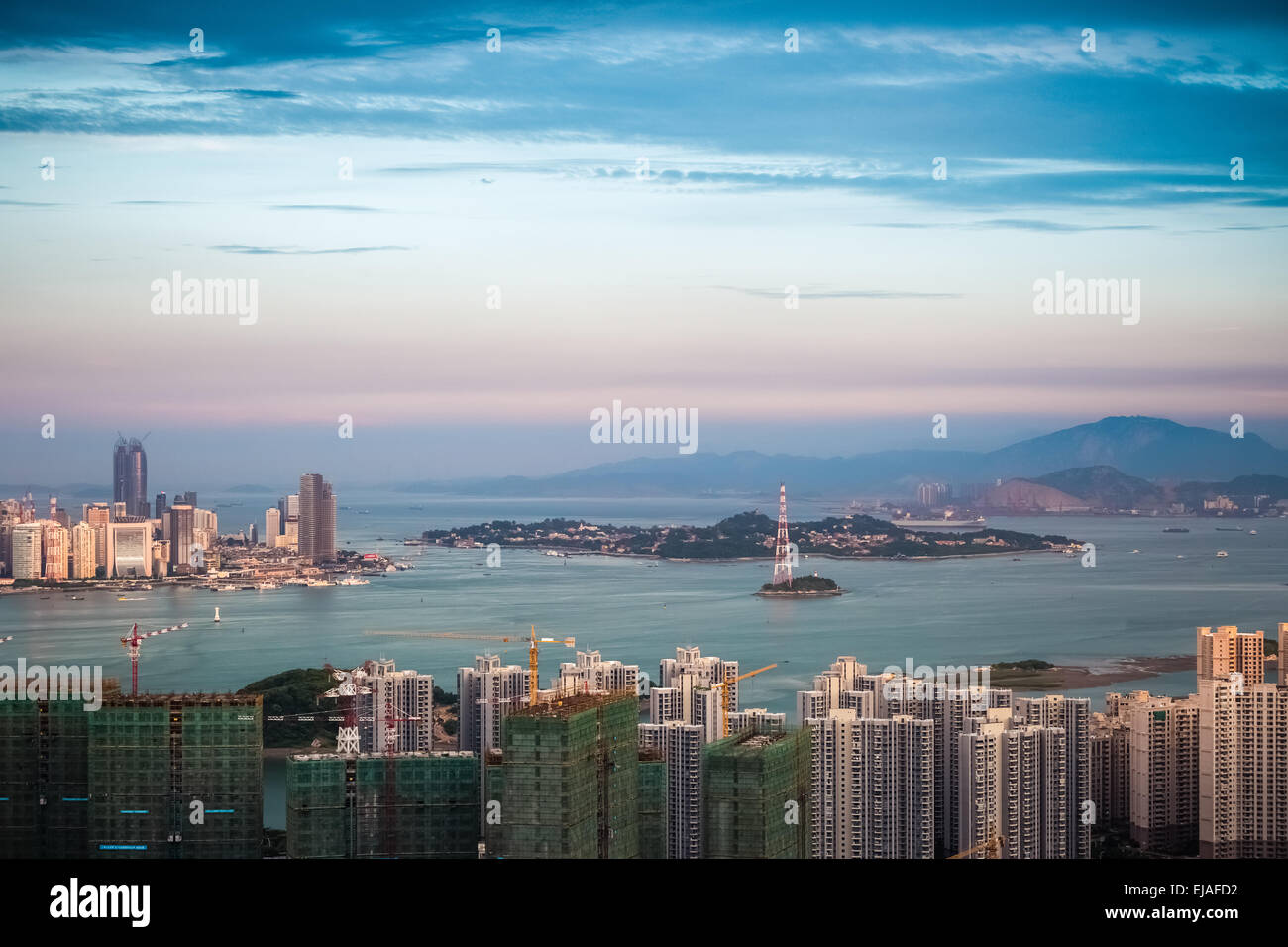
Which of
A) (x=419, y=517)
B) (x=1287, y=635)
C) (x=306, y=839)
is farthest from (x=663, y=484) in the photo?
(x=306, y=839)

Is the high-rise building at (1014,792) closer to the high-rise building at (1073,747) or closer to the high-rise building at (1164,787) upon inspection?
the high-rise building at (1073,747)

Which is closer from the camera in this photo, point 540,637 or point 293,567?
point 540,637

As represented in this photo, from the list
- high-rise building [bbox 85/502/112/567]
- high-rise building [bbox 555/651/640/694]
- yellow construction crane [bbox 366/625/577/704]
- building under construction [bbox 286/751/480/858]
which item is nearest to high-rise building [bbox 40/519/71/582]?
high-rise building [bbox 85/502/112/567]

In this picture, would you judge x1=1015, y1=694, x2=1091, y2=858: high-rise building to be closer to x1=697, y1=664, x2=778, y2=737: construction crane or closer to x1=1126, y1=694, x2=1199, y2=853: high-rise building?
x1=1126, y1=694, x2=1199, y2=853: high-rise building

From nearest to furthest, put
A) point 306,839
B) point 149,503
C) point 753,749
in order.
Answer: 1. point 753,749
2. point 306,839
3. point 149,503

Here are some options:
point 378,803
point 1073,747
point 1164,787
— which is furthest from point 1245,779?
point 378,803
